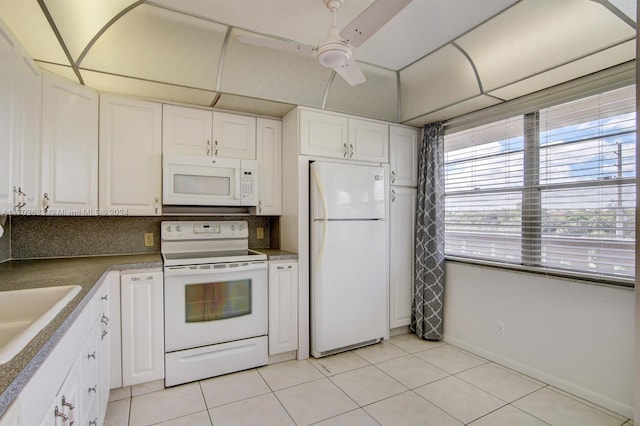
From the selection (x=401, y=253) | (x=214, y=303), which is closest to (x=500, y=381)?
(x=401, y=253)

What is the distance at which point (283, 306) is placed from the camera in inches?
112

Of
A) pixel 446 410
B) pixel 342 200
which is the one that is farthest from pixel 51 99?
pixel 446 410

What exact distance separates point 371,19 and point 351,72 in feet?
1.58

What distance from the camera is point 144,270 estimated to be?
2352 millimetres

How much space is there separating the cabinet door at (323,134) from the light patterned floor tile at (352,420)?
6.59 ft

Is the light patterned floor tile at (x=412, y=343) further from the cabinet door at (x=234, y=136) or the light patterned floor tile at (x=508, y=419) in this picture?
the cabinet door at (x=234, y=136)

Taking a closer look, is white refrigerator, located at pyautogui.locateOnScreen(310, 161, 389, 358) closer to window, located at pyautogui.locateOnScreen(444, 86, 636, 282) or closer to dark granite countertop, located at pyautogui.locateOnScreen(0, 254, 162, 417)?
window, located at pyautogui.locateOnScreen(444, 86, 636, 282)

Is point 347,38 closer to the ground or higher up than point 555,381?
higher up

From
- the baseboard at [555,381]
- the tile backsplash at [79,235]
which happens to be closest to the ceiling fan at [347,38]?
the tile backsplash at [79,235]

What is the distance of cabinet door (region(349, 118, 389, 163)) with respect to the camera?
10.4 ft

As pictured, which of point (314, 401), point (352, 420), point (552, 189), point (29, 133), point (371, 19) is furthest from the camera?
point (552, 189)

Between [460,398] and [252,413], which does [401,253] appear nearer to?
[460,398]

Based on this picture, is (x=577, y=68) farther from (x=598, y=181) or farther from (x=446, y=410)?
(x=446, y=410)

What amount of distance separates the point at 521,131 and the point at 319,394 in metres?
2.62
